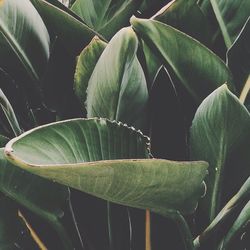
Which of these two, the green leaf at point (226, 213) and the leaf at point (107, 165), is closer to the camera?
the leaf at point (107, 165)

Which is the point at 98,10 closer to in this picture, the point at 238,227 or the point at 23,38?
the point at 23,38

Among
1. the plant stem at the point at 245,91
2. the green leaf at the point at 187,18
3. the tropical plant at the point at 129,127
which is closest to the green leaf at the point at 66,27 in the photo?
the tropical plant at the point at 129,127

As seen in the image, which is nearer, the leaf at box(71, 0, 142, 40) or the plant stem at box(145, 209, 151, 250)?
the plant stem at box(145, 209, 151, 250)

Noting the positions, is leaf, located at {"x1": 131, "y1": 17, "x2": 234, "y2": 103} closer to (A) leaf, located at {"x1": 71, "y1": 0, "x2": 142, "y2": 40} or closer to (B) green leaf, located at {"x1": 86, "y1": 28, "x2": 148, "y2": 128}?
(B) green leaf, located at {"x1": 86, "y1": 28, "x2": 148, "y2": 128}

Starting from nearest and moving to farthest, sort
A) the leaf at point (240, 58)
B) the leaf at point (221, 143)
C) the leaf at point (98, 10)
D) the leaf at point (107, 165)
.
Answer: the leaf at point (107, 165), the leaf at point (221, 143), the leaf at point (240, 58), the leaf at point (98, 10)

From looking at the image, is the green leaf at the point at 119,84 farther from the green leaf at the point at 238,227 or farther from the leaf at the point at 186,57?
the green leaf at the point at 238,227

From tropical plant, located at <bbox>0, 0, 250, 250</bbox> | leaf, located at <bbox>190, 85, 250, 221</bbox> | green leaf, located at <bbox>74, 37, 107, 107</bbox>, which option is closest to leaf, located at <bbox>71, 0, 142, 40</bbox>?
tropical plant, located at <bbox>0, 0, 250, 250</bbox>

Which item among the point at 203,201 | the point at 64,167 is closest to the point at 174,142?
the point at 203,201
